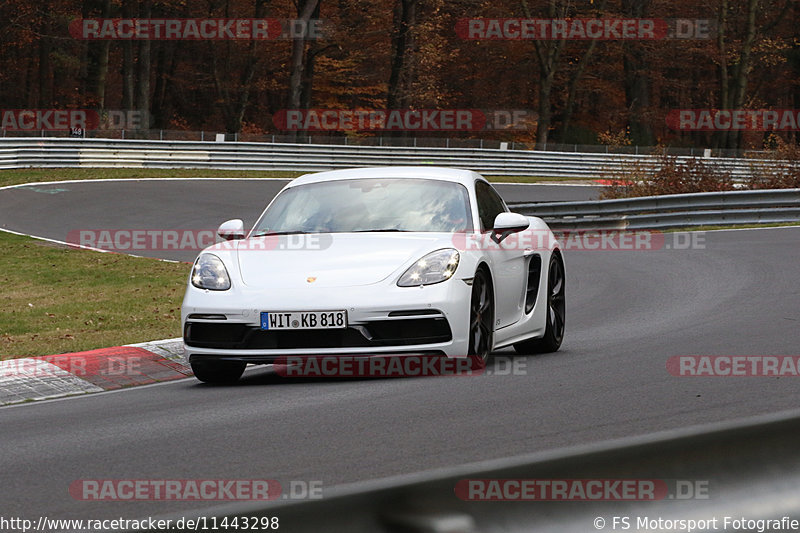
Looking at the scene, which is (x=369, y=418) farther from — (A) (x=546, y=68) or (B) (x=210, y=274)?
(A) (x=546, y=68)

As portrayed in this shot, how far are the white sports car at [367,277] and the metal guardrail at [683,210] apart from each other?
15.0 metres

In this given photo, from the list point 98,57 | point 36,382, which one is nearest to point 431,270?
point 36,382

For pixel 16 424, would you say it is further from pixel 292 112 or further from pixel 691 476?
pixel 292 112

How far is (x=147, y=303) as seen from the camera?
14.3 metres

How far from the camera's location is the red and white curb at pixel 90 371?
29.0 ft

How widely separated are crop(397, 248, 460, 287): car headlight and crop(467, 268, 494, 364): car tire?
0.22m

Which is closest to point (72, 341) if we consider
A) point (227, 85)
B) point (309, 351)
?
point (309, 351)

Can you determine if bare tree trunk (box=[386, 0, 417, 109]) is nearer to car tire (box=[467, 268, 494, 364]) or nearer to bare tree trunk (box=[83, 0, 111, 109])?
bare tree trunk (box=[83, 0, 111, 109])

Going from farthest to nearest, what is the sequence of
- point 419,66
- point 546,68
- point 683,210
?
point 546,68 → point 419,66 → point 683,210

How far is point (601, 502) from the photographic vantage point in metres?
2.88

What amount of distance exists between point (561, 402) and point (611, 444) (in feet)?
14.8

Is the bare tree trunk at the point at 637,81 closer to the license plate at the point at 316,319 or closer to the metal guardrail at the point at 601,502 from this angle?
the license plate at the point at 316,319

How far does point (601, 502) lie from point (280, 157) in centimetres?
4368

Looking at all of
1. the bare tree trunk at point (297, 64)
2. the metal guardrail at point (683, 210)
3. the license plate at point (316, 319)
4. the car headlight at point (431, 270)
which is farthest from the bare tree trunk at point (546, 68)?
the license plate at point (316, 319)
